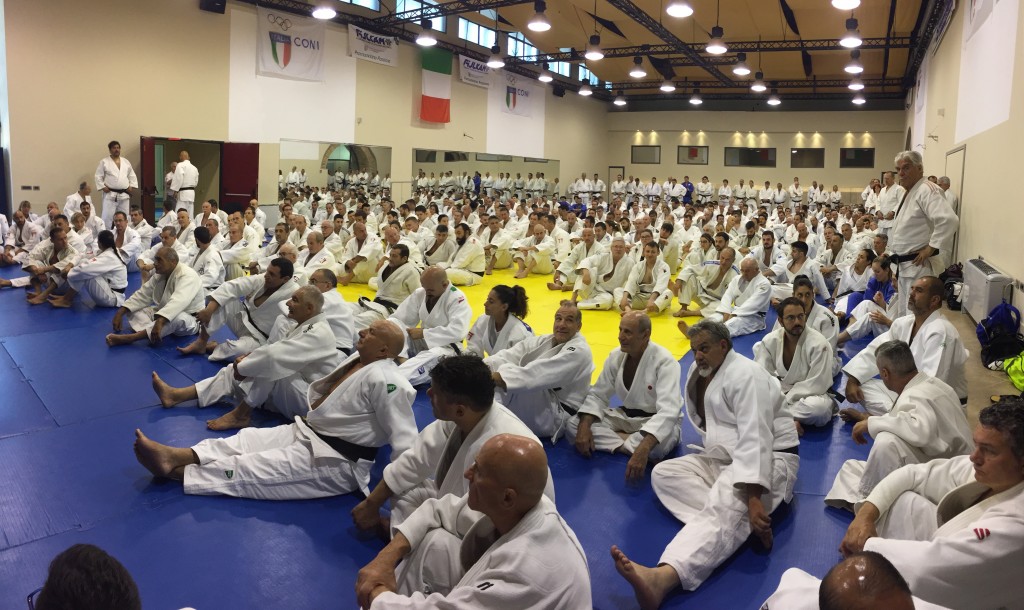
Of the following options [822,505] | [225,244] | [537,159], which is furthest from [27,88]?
[537,159]

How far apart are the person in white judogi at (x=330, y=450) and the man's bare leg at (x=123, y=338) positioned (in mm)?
3329

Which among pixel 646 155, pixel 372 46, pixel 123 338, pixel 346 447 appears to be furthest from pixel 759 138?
pixel 346 447

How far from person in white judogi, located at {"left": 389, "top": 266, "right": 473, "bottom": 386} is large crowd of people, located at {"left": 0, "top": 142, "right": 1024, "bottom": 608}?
2cm

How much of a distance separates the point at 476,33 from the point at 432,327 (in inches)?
756

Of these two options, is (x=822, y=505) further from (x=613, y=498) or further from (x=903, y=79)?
(x=903, y=79)

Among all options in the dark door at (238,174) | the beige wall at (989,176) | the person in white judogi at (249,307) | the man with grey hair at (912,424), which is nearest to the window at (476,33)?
the dark door at (238,174)

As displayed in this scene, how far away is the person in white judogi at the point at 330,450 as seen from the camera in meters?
3.69

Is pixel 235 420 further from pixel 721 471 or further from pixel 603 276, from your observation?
pixel 603 276

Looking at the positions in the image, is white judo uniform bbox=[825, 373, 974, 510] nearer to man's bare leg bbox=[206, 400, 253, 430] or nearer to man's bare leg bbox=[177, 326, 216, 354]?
man's bare leg bbox=[206, 400, 253, 430]

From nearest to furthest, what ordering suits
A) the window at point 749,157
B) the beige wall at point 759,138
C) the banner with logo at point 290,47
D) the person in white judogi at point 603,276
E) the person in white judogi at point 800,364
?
the person in white judogi at point 800,364, the person in white judogi at point 603,276, the banner with logo at point 290,47, the beige wall at point 759,138, the window at point 749,157

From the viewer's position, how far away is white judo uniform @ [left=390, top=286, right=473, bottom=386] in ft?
19.0

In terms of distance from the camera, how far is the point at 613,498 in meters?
3.95

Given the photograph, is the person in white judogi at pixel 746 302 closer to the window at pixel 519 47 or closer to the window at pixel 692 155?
the window at pixel 519 47

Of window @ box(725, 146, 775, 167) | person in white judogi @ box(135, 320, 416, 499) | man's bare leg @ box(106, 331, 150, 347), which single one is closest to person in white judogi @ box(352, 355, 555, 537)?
person in white judogi @ box(135, 320, 416, 499)
